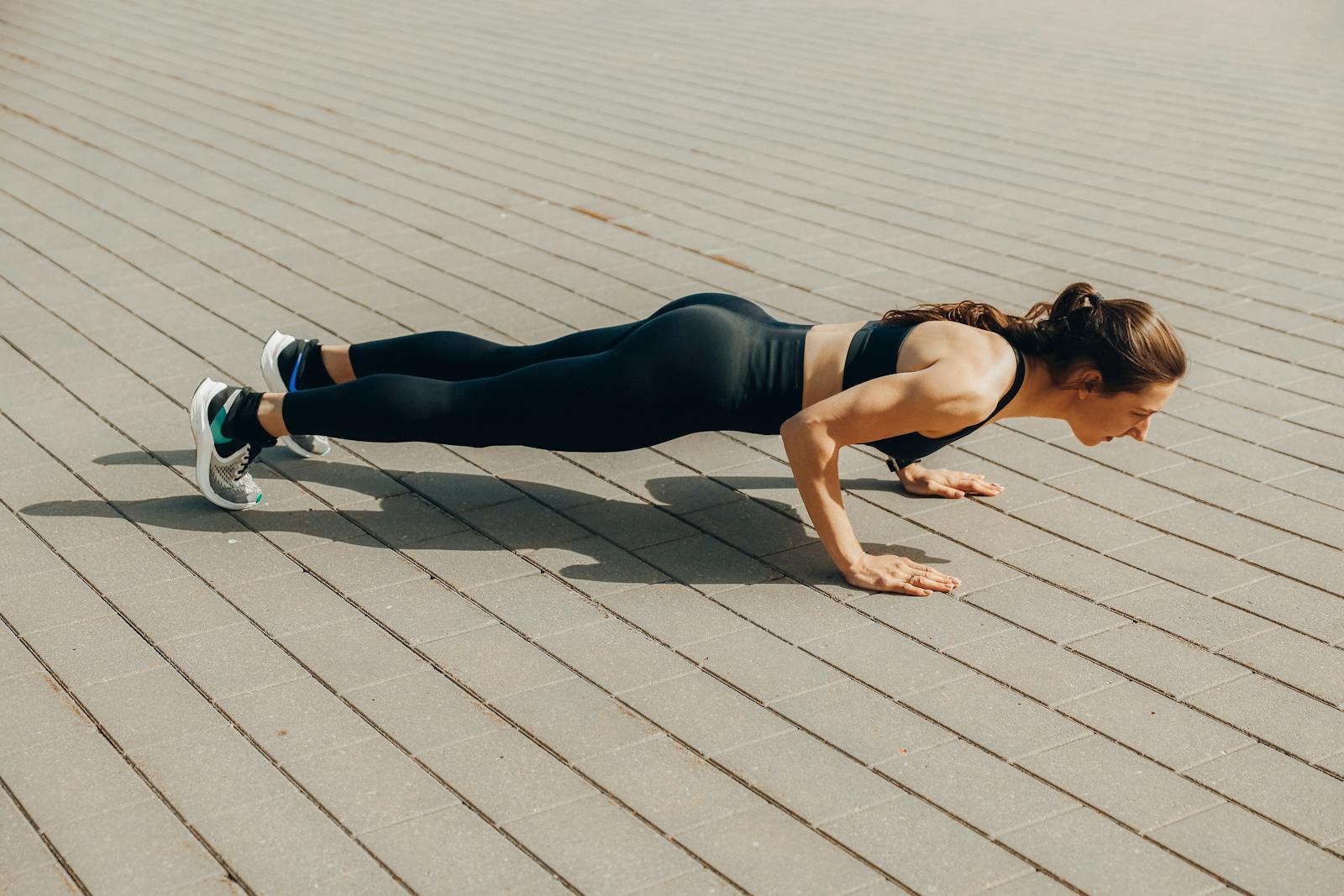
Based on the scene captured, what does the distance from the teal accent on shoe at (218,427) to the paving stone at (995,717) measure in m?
2.18

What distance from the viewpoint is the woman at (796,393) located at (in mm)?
3752

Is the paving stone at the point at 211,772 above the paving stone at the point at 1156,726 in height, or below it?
below

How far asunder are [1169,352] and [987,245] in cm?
351

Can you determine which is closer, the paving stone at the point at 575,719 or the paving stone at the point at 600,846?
the paving stone at the point at 600,846

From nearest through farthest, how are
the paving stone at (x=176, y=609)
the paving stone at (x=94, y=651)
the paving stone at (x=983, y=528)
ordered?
the paving stone at (x=94, y=651)
the paving stone at (x=176, y=609)
the paving stone at (x=983, y=528)

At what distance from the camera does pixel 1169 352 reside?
146 inches

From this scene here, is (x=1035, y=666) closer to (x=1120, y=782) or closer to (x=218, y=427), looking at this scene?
(x=1120, y=782)

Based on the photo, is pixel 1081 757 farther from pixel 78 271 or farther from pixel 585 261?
pixel 78 271

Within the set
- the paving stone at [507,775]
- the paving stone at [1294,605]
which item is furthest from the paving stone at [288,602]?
the paving stone at [1294,605]

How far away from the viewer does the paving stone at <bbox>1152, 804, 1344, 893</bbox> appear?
2848mm

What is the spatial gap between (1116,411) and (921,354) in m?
0.54

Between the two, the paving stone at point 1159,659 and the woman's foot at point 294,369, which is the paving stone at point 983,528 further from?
the woman's foot at point 294,369

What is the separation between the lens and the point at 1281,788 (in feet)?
10.3

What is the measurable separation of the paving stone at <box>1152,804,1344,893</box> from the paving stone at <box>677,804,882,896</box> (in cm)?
69
